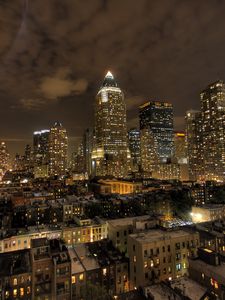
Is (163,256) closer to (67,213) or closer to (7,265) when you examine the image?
(7,265)

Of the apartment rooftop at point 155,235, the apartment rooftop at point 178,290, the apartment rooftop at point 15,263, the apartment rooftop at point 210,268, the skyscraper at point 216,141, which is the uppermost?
the skyscraper at point 216,141

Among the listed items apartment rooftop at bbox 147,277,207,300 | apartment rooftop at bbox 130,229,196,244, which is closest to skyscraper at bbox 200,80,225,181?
apartment rooftop at bbox 130,229,196,244

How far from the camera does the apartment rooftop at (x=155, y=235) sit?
1580 inches

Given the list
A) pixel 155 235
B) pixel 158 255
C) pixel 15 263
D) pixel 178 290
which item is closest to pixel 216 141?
pixel 155 235

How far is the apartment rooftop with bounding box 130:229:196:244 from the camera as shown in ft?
132

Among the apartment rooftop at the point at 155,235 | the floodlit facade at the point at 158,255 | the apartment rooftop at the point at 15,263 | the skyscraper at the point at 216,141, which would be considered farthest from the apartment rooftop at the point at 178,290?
the skyscraper at the point at 216,141

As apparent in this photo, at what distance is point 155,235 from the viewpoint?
4253 cm

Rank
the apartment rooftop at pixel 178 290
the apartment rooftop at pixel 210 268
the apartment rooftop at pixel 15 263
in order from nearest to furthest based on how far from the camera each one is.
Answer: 1. the apartment rooftop at pixel 178 290
2. the apartment rooftop at pixel 210 268
3. the apartment rooftop at pixel 15 263

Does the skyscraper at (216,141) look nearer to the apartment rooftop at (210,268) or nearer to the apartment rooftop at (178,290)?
the apartment rooftop at (210,268)

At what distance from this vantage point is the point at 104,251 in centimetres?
4734

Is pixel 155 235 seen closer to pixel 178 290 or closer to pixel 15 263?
pixel 178 290

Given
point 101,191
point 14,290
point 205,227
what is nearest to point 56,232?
point 14,290

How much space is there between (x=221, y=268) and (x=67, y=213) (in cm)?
6213

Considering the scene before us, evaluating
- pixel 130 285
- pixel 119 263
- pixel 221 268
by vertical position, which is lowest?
pixel 130 285
